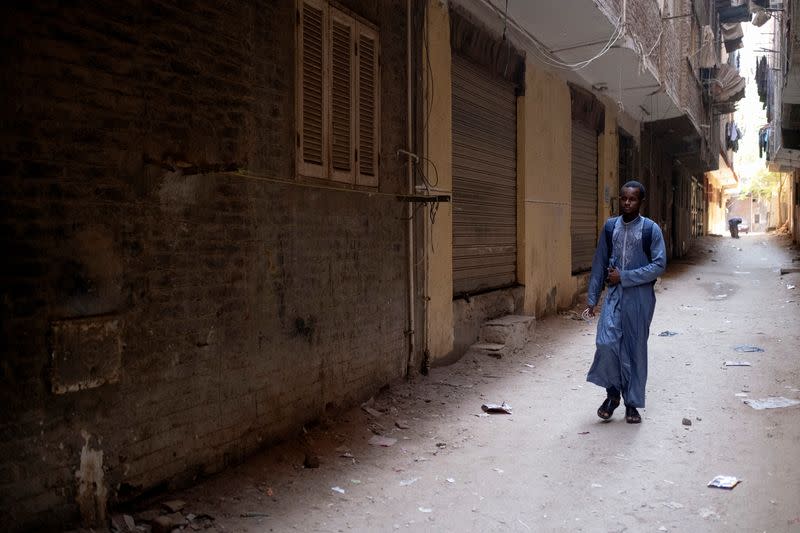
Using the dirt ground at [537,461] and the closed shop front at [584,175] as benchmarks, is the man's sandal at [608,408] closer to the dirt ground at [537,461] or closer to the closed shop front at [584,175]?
Answer: the dirt ground at [537,461]

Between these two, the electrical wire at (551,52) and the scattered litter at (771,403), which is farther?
the electrical wire at (551,52)

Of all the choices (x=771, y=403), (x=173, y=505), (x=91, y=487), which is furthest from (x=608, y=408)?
(x=91, y=487)

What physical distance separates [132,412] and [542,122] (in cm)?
783

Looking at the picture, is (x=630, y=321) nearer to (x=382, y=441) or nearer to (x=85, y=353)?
(x=382, y=441)

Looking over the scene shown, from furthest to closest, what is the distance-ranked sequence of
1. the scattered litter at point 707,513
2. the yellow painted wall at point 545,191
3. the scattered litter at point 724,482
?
the yellow painted wall at point 545,191 < the scattered litter at point 724,482 < the scattered litter at point 707,513

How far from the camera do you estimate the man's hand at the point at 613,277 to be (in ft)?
16.4

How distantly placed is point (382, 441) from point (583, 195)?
8.77 m

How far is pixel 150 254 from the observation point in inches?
137

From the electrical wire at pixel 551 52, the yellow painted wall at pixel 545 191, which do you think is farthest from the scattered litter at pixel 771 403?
the electrical wire at pixel 551 52

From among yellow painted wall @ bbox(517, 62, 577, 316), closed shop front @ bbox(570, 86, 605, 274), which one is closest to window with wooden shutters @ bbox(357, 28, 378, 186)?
yellow painted wall @ bbox(517, 62, 577, 316)

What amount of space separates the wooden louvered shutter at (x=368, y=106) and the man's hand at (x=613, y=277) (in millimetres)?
2115

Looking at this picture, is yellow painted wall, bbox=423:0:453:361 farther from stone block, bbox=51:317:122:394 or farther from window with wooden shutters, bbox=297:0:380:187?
stone block, bbox=51:317:122:394

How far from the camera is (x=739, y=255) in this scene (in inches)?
882

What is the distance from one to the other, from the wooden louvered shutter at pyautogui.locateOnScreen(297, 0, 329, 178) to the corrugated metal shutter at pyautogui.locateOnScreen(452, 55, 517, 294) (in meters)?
2.62
